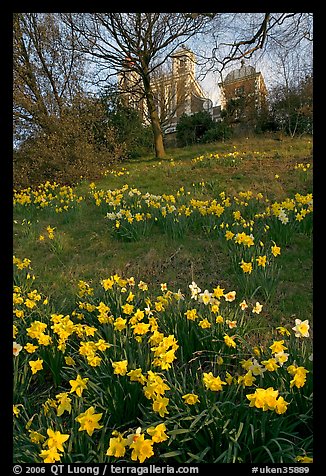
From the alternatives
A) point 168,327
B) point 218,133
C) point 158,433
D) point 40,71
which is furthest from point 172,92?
point 158,433

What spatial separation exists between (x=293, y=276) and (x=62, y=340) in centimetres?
215

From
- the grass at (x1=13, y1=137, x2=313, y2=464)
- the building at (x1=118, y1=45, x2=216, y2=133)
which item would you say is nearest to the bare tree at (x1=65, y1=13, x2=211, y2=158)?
the building at (x1=118, y1=45, x2=216, y2=133)

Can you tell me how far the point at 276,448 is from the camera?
1283 millimetres

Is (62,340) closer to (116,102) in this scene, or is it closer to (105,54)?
(105,54)

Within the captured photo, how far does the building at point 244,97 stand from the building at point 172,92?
1.57m

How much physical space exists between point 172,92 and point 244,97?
485 cm

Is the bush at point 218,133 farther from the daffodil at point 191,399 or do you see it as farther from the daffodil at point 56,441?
the daffodil at point 56,441

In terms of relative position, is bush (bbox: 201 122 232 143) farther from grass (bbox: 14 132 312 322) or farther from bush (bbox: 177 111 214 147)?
grass (bbox: 14 132 312 322)

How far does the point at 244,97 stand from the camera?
1588 cm

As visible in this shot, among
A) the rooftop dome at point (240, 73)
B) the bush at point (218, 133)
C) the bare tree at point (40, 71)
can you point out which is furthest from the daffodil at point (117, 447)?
the bush at point (218, 133)

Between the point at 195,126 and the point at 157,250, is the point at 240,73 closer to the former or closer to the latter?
the point at 195,126

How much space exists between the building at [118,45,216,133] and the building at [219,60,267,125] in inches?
61.9

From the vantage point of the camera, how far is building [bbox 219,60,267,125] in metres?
15.3
